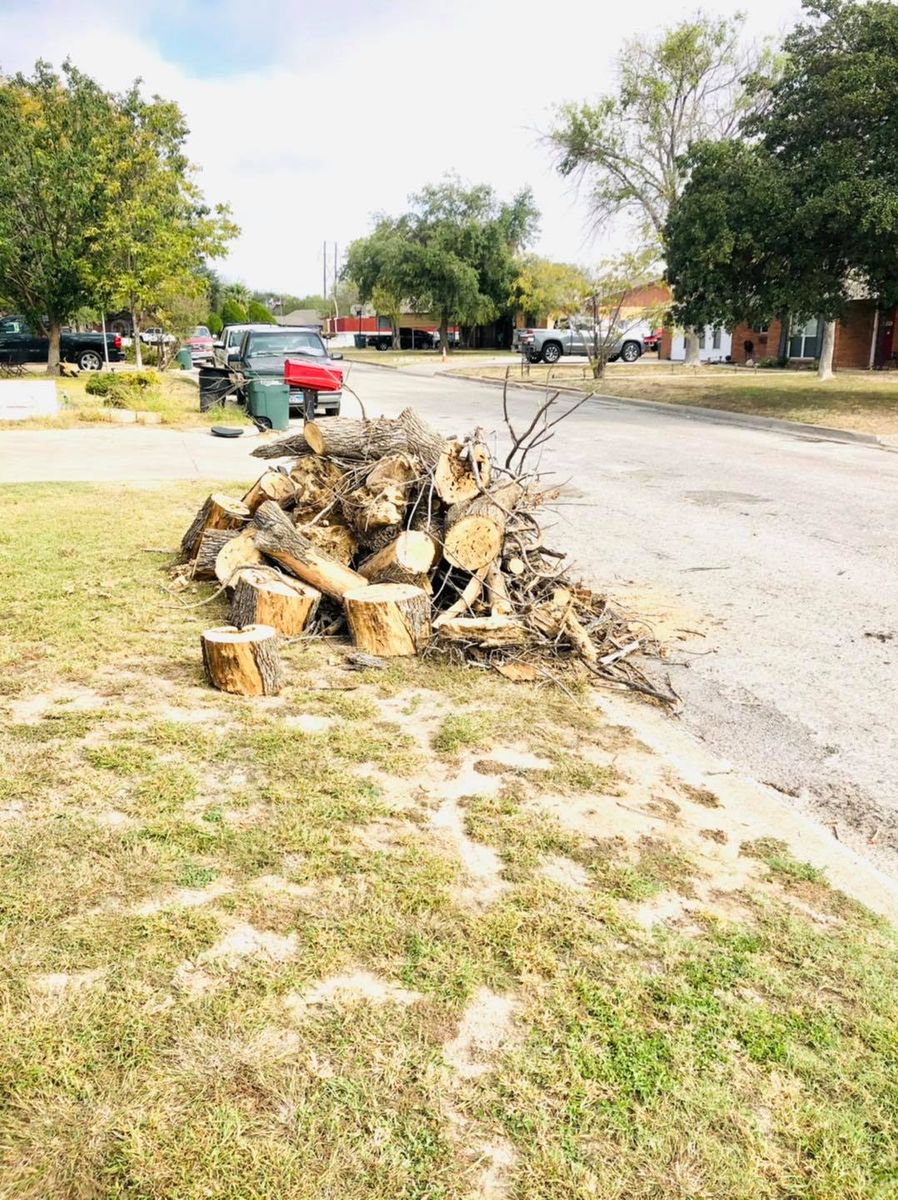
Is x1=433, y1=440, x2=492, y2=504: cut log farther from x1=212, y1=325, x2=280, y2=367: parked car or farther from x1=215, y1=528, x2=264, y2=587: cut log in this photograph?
x1=212, y1=325, x2=280, y2=367: parked car

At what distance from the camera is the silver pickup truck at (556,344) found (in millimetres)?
39344

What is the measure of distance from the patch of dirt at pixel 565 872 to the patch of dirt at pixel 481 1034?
600 millimetres

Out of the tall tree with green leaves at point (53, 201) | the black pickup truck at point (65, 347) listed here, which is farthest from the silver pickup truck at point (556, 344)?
the tall tree with green leaves at point (53, 201)

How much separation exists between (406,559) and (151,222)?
24194 mm

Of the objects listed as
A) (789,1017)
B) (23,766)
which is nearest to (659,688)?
(789,1017)

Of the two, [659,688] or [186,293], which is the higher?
[186,293]

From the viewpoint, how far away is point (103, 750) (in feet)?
13.0

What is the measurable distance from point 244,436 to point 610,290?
25.8m

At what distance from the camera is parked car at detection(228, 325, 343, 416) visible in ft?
60.7

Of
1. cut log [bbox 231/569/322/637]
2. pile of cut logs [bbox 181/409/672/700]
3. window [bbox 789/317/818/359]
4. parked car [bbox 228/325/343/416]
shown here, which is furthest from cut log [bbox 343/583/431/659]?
window [bbox 789/317/818/359]

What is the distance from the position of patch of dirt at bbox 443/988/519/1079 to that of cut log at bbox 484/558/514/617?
115 inches

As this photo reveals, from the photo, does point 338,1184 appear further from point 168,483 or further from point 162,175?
point 162,175

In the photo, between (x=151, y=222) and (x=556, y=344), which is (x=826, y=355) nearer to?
(x=556, y=344)

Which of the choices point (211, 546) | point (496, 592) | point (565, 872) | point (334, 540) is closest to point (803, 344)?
→ point (334, 540)
